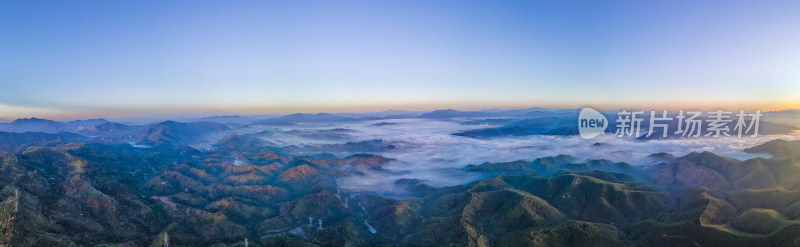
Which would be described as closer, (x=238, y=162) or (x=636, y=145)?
(x=238, y=162)

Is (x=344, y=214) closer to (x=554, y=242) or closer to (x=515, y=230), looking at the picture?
(x=515, y=230)

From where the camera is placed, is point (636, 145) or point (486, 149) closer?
point (636, 145)

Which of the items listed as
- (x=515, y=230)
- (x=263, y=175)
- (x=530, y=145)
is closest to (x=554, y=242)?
(x=515, y=230)

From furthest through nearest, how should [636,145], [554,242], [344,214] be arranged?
[636,145] → [344,214] → [554,242]

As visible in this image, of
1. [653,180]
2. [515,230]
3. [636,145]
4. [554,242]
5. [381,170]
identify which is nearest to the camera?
[554,242]

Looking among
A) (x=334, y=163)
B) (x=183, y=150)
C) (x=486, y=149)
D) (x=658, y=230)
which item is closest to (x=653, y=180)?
(x=658, y=230)

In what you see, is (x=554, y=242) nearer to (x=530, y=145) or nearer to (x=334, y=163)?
(x=334, y=163)

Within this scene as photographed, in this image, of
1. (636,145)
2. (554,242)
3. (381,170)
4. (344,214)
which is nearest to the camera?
(554,242)

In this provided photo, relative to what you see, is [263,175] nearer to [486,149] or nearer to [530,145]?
[486,149]

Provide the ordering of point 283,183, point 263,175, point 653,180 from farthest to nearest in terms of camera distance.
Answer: point 263,175 < point 283,183 < point 653,180
